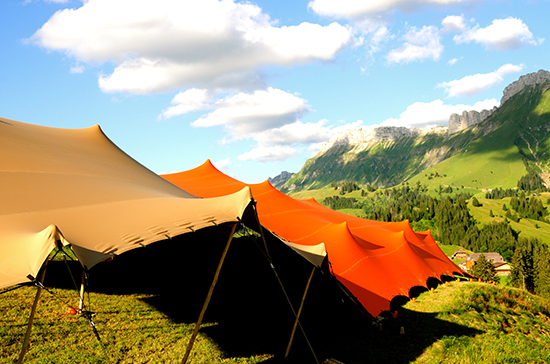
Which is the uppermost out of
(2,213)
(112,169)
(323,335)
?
(112,169)

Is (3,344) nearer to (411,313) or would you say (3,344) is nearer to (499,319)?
(411,313)

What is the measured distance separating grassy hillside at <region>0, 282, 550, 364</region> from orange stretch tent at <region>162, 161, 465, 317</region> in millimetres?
1301

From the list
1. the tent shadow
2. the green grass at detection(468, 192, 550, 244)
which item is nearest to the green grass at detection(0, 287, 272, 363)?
the tent shadow

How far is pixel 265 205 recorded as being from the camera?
1622cm

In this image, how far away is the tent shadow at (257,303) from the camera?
26.5ft

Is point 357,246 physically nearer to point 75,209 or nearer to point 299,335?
point 299,335

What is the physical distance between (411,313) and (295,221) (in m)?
5.88

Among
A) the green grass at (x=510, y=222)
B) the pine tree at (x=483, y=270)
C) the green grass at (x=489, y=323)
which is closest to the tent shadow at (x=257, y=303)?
the green grass at (x=489, y=323)

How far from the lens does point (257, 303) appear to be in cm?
962

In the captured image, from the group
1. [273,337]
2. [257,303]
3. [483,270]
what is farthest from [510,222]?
[273,337]

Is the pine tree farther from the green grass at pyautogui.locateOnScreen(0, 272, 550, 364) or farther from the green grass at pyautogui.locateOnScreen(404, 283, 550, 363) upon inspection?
the green grass at pyautogui.locateOnScreen(0, 272, 550, 364)

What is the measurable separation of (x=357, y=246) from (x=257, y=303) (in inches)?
188

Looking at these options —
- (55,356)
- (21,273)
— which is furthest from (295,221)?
(21,273)

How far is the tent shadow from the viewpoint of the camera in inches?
317
